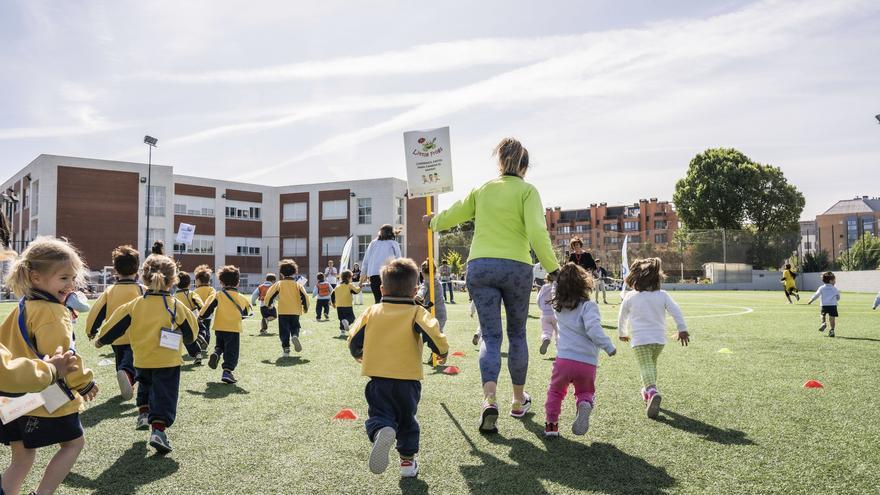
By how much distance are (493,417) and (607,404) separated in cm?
164

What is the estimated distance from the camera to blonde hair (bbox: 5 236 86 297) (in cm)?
323

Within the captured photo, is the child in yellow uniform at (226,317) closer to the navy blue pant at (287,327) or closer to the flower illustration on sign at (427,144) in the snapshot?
the navy blue pant at (287,327)

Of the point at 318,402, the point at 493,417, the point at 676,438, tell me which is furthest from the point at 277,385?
the point at 676,438

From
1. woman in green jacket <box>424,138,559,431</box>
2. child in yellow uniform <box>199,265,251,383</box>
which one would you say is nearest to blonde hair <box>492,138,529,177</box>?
woman in green jacket <box>424,138,559,431</box>

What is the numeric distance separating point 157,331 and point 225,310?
2.89 meters

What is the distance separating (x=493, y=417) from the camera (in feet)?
15.4

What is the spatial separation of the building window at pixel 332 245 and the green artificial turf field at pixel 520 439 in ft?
170

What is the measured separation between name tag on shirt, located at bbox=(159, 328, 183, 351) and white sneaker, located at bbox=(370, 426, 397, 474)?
218 centimetres

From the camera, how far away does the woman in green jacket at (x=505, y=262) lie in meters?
4.92

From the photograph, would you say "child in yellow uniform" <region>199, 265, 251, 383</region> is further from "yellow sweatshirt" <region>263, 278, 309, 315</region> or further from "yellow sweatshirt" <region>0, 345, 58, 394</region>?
"yellow sweatshirt" <region>0, 345, 58, 394</region>

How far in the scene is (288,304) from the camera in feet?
34.2

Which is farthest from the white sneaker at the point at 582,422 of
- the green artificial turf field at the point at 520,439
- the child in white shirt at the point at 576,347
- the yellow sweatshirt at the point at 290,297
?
the yellow sweatshirt at the point at 290,297

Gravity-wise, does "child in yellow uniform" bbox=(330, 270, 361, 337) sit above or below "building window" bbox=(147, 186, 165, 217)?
below

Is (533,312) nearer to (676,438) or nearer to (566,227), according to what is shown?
(676,438)
